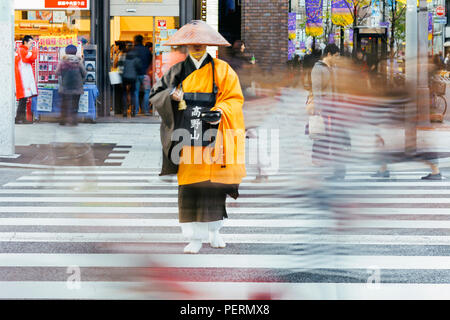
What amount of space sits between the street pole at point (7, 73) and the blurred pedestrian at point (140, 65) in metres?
4.85

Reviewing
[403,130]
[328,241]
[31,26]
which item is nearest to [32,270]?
[328,241]

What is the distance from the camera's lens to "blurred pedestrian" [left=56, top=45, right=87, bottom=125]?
10938 millimetres

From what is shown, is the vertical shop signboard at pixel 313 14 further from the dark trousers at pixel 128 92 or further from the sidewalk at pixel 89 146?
the sidewalk at pixel 89 146

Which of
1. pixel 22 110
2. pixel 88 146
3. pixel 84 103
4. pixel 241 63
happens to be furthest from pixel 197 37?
pixel 22 110

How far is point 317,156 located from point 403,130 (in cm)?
47

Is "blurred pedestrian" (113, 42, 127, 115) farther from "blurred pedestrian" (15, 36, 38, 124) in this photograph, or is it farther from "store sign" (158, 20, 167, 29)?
"blurred pedestrian" (15, 36, 38, 124)

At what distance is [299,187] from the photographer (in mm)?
3254

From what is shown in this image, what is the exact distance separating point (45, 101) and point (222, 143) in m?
14.2

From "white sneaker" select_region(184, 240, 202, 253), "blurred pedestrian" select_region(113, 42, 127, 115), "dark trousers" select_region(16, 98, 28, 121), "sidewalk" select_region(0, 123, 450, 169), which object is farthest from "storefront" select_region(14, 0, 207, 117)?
"white sneaker" select_region(184, 240, 202, 253)

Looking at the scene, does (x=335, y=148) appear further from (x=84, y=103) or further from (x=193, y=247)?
(x=84, y=103)

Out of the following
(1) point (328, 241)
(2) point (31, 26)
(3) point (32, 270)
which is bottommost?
(3) point (32, 270)

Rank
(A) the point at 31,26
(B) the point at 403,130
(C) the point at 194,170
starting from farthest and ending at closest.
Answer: (A) the point at 31,26 < (C) the point at 194,170 < (B) the point at 403,130

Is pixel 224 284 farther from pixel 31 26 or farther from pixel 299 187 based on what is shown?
pixel 31 26

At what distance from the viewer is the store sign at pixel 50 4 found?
18.7 metres
